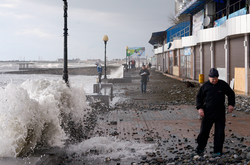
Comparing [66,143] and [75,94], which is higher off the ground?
[75,94]

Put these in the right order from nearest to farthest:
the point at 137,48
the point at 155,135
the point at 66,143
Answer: the point at 66,143, the point at 155,135, the point at 137,48

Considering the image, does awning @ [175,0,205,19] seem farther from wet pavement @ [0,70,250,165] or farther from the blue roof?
wet pavement @ [0,70,250,165]

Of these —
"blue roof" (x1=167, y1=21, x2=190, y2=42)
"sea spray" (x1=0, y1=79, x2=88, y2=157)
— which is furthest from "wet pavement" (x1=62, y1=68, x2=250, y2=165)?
"blue roof" (x1=167, y1=21, x2=190, y2=42)

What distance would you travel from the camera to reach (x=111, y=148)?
6.16 meters

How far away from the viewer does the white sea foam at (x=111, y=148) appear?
5.75 metres

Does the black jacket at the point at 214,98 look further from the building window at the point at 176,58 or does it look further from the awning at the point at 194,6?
the building window at the point at 176,58

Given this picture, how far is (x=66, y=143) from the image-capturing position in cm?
634

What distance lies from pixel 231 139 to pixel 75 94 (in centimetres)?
532

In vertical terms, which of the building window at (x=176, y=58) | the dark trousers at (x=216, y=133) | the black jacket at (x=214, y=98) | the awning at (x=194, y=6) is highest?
the awning at (x=194, y=6)

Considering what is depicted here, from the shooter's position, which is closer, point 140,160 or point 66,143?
point 140,160

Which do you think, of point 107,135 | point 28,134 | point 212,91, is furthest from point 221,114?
point 28,134

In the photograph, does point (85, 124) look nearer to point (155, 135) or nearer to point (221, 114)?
point (155, 135)

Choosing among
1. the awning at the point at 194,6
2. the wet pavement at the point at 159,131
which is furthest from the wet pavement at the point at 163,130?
the awning at the point at 194,6

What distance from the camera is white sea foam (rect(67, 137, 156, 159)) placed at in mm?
5746
